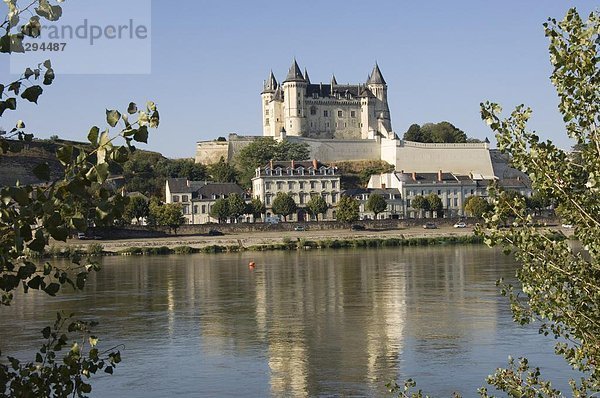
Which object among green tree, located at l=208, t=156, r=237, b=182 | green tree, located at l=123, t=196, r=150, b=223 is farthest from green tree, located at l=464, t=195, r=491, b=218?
green tree, located at l=123, t=196, r=150, b=223

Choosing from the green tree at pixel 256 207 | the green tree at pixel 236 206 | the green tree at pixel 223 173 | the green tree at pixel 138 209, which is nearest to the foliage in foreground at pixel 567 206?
the green tree at pixel 138 209

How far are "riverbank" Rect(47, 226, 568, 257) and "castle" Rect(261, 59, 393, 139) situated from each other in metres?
32.0

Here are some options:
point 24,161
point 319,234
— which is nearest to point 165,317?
point 319,234

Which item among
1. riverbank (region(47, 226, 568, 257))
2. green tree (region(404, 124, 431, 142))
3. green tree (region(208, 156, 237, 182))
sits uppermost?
green tree (region(404, 124, 431, 142))

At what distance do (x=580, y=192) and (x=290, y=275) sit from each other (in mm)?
27422

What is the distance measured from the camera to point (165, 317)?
2211 cm

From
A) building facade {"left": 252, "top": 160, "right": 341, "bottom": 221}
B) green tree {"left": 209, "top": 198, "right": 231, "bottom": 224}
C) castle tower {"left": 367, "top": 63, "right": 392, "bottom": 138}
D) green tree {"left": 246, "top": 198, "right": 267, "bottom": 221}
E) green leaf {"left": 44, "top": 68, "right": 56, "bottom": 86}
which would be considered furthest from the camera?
castle tower {"left": 367, "top": 63, "right": 392, "bottom": 138}

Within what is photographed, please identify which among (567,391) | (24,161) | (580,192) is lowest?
(567,391)

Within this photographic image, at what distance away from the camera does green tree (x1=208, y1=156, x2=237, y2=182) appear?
76812 mm

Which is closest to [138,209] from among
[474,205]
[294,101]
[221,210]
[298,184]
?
[221,210]

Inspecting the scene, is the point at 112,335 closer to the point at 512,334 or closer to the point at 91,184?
the point at 512,334

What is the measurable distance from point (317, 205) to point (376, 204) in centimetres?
449

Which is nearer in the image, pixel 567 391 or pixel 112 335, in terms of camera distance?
pixel 567 391

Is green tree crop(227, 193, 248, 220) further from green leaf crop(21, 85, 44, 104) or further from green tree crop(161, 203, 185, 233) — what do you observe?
green leaf crop(21, 85, 44, 104)
